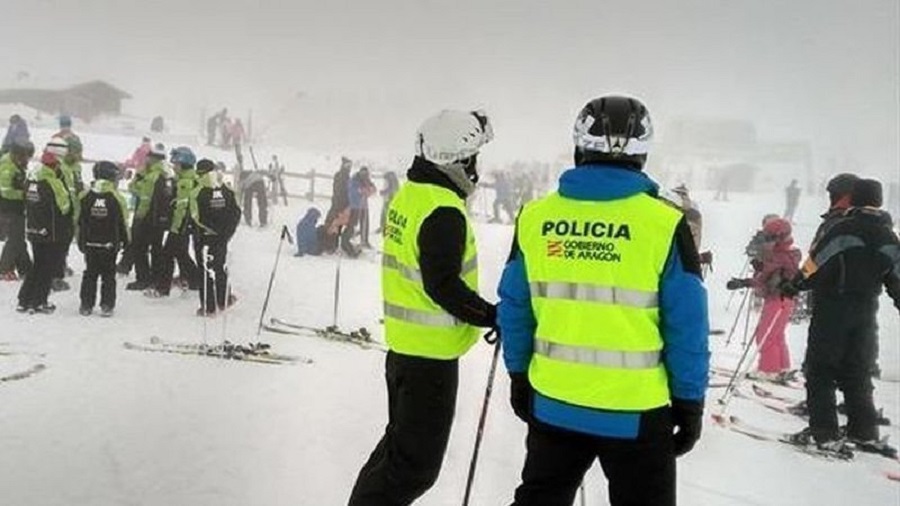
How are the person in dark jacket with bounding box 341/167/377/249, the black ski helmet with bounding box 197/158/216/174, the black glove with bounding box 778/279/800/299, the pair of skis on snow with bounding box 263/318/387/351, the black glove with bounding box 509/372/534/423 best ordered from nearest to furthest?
the black glove with bounding box 509/372/534/423, the black glove with bounding box 778/279/800/299, the pair of skis on snow with bounding box 263/318/387/351, the black ski helmet with bounding box 197/158/216/174, the person in dark jacket with bounding box 341/167/377/249

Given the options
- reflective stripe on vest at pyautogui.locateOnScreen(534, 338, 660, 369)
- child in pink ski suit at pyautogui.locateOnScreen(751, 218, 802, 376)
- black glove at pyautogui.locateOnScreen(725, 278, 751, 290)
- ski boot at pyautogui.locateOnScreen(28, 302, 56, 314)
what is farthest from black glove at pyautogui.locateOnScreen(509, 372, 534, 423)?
ski boot at pyautogui.locateOnScreen(28, 302, 56, 314)

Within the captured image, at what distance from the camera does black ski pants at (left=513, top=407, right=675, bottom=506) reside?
119 centimetres

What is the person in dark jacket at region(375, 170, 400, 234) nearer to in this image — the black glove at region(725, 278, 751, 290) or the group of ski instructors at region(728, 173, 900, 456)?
the black glove at region(725, 278, 751, 290)

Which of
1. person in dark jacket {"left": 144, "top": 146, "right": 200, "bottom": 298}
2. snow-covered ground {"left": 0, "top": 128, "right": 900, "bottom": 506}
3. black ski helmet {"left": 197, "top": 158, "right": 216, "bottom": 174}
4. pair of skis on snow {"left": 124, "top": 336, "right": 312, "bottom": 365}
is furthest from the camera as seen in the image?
person in dark jacket {"left": 144, "top": 146, "right": 200, "bottom": 298}

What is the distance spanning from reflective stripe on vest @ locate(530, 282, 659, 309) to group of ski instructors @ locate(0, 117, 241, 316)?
303cm

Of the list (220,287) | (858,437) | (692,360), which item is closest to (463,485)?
(692,360)

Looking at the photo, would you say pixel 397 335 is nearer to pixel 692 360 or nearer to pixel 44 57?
pixel 692 360

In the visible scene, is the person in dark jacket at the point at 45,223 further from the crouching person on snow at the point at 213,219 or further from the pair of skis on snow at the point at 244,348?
the pair of skis on snow at the point at 244,348

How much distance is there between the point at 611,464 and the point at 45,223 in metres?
3.69

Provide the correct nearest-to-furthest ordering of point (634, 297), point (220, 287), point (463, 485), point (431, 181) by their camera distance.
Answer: point (634, 297)
point (431, 181)
point (463, 485)
point (220, 287)

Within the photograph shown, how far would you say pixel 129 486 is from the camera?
75.9 inches

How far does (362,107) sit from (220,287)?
8.61ft

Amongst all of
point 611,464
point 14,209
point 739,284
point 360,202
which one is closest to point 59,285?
point 14,209

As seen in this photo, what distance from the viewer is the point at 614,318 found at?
1182 mm
